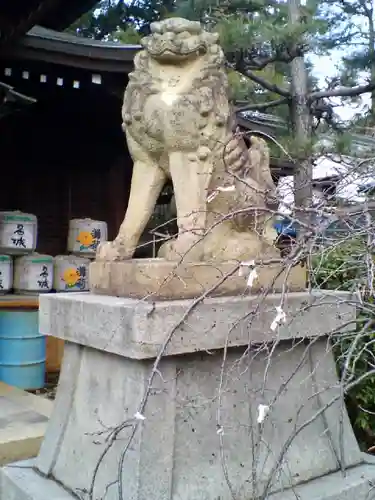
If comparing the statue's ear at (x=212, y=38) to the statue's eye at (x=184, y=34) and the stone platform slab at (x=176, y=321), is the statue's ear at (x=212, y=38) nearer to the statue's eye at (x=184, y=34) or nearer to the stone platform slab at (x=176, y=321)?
the statue's eye at (x=184, y=34)

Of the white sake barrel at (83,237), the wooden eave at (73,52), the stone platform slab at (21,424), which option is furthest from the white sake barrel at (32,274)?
the wooden eave at (73,52)

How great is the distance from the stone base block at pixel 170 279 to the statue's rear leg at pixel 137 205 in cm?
7

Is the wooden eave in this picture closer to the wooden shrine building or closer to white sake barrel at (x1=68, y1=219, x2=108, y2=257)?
the wooden shrine building

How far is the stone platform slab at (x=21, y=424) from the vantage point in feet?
9.12

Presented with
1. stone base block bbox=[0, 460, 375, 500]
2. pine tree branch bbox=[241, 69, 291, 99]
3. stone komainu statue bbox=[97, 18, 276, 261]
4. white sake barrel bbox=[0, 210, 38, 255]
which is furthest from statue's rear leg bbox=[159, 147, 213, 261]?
pine tree branch bbox=[241, 69, 291, 99]

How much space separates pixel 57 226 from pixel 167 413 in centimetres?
454

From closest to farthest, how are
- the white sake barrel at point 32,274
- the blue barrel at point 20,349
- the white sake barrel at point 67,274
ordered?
the blue barrel at point 20,349 < the white sake barrel at point 32,274 < the white sake barrel at point 67,274

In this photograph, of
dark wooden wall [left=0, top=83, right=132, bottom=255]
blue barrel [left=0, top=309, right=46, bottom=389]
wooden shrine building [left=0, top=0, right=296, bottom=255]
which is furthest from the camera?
dark wooden wall [left=0, top=83, right=132, bottom=255]

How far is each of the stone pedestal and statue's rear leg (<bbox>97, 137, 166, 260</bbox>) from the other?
0.79 feet

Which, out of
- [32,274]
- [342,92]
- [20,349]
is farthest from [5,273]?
[342,92]

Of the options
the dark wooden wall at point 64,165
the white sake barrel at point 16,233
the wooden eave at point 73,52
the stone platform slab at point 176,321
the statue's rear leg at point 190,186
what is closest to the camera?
the stone platform slab at point 176,321

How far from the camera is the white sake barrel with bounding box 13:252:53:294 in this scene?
5137 mm

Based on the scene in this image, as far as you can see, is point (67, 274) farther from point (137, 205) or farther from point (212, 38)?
point (212, 38)

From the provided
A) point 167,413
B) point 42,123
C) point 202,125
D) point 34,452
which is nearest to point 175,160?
point 202,125
